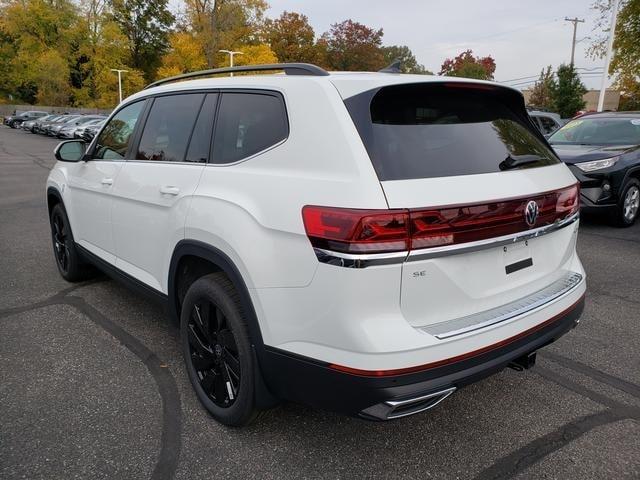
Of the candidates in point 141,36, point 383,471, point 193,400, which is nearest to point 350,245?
point 383,471

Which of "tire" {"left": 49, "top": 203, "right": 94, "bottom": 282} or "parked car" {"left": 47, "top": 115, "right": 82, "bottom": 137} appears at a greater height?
"parked car" {"left": 47, "top": 115, "right": 82, "bottom": 137}

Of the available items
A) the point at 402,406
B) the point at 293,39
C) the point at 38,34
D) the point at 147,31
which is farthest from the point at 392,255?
the point at 147,31

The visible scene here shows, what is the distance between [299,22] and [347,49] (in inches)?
452

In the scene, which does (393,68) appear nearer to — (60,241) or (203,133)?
(203,133)

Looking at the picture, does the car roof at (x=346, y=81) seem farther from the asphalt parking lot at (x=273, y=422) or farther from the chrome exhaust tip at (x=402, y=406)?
the asphalt parking lot at (x=273, y=422)

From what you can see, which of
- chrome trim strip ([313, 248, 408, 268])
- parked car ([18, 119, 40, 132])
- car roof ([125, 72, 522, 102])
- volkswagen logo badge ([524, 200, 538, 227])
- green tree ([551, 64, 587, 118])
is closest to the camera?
chrome trim strip ([313, 248, 408, 268])

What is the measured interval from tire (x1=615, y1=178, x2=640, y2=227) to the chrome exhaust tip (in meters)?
6.72

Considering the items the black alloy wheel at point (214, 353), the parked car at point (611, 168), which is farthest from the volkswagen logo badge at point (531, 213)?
the parked car at point (611, 168)

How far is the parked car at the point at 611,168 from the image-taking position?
7.32m

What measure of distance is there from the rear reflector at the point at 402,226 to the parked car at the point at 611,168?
5.93 meters

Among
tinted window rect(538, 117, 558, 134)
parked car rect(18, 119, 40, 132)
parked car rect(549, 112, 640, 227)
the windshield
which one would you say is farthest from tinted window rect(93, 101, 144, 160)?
parked car rect(18, 119, 40, 132)

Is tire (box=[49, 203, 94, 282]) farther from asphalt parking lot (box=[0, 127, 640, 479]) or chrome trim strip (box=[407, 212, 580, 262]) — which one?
chrome trim strip (box=[407, 212, 580, 262])

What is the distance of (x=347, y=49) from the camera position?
69812mm

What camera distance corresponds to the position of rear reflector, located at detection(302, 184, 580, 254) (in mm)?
1957
